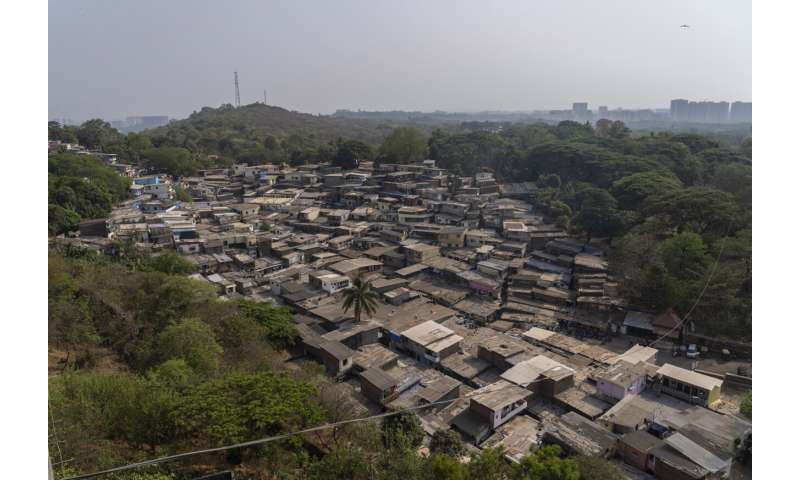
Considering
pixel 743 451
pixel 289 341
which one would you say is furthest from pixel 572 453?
pixel 289 341

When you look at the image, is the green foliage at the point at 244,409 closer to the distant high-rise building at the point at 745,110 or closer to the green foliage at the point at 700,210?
the distant high-rise building at the point at 745,110

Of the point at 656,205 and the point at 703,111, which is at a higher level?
the point at 703,111

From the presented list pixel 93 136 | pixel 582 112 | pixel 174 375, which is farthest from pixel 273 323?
pixel 582 112

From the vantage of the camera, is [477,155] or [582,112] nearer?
[477,155]

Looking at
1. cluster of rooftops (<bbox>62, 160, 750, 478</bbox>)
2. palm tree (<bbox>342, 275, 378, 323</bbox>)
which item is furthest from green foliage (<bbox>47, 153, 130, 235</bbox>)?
palm tree (<bbox>342, 275, 378, 323</bbox>)

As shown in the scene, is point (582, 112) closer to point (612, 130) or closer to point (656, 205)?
point (612, 130)

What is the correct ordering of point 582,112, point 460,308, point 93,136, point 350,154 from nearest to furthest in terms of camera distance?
point 460,308
point 350,154
point 93,136
point 582,112
